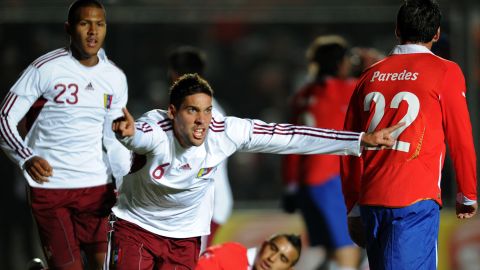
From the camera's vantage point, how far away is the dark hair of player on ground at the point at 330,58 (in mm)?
7926

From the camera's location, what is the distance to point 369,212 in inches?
205

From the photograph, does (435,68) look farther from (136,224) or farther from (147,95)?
(147,95)

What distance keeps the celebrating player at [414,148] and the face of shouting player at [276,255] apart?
1.77m

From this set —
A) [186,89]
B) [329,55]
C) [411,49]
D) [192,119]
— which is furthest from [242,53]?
[192,119]

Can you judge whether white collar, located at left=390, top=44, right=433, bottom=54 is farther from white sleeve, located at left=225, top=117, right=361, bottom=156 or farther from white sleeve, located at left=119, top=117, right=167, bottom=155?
white sleeve, located at left=119, top=117, right=167, bottom=155

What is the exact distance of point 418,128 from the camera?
505cm

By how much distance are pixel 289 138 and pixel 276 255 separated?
6.94 feet

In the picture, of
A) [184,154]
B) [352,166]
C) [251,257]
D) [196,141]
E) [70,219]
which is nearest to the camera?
[196,141]

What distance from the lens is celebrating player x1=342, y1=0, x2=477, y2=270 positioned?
16.5ft

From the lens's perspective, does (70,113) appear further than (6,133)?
Yes

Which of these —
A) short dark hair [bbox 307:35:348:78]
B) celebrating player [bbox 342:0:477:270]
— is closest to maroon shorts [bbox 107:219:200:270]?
celebrating player [bbox 342:0:477:270]

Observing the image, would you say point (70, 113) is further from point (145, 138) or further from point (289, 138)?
point (289, 138)

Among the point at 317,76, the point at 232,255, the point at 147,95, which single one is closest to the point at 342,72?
the point at 317,76

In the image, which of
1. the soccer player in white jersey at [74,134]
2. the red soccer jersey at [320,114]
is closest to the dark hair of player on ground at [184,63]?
the red soccer jersey at [320,114]
